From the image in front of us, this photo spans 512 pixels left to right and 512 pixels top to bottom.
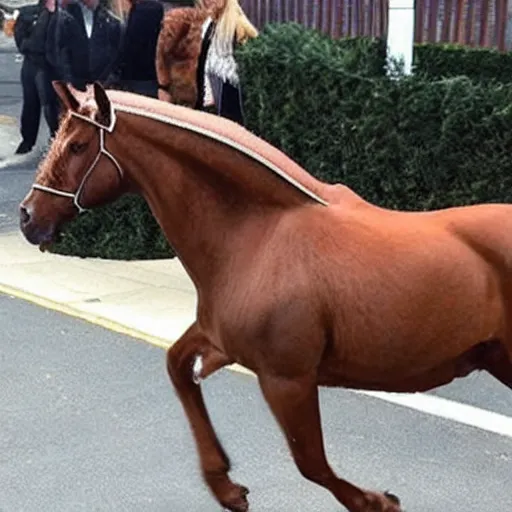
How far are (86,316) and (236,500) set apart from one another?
3.53 metres

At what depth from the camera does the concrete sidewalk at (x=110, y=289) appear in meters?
7.38

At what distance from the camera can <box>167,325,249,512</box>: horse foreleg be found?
414 centimetres

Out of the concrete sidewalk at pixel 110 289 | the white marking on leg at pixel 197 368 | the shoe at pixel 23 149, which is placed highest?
the white marking on leg at pixel 197 368

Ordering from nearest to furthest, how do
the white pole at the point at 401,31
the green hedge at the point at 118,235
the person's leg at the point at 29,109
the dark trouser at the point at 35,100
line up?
the white pole at the point at 401,31 < the green hedge at the point at 118,235 < the dark trouser at the point at 35,100 < the person's leg at the point at 29,109

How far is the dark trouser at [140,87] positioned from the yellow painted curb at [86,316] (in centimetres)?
184

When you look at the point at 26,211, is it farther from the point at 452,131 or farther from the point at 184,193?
the point at 452,131

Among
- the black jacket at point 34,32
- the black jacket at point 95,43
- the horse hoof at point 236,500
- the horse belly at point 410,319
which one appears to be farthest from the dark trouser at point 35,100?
the horse belly at point 410,319

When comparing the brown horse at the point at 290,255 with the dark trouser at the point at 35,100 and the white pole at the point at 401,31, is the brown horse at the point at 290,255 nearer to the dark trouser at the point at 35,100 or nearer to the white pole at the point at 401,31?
the white pole at the point at 401,31

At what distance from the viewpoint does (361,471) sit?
502 centimetres

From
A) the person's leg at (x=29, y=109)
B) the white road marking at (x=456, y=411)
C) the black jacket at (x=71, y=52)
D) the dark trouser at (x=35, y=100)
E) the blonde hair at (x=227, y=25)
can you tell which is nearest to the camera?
the white road marking at (x=456, y=411)

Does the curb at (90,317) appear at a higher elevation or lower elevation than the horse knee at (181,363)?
lower

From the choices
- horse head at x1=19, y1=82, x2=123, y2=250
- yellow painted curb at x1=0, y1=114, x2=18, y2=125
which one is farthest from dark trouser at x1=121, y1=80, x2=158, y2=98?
yellow painted curb at x1=0, y1=114, x2=18, y2=125

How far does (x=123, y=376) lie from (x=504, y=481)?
2.35 meters

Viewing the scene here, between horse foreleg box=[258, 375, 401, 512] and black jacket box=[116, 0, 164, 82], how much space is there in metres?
5.66
